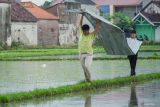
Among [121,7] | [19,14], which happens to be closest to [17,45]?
[19,14]

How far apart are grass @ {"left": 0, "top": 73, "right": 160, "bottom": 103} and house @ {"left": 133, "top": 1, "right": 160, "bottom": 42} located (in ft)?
156

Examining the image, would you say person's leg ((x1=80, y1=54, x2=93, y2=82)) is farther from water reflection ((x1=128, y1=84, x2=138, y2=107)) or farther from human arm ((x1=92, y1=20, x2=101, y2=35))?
water reflection ((x1=128, y1=84, x2=138, y2=107))

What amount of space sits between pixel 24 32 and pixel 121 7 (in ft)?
115

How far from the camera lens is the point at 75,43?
201 ft

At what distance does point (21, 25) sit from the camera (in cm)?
5356

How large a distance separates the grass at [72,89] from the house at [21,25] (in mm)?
35730

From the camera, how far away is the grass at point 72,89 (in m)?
11.7

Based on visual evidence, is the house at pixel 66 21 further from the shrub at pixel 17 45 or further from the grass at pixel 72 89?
the grass at pixel 72 89

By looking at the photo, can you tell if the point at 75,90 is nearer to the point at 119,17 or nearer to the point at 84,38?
the point at 84,38

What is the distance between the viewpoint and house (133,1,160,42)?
64.3 m

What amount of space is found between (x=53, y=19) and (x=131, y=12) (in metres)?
27.9

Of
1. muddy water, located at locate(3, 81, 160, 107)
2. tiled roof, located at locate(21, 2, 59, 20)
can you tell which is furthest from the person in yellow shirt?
tiled roof, located at locate(21, 2, 59, 20)

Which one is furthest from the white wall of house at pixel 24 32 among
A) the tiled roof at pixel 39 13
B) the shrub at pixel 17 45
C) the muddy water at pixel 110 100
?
the muddy water at pixel 110 100

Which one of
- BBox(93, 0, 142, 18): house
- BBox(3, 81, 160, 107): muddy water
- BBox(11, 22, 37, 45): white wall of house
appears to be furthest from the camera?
BBox(93, 0, 142, 18): house
